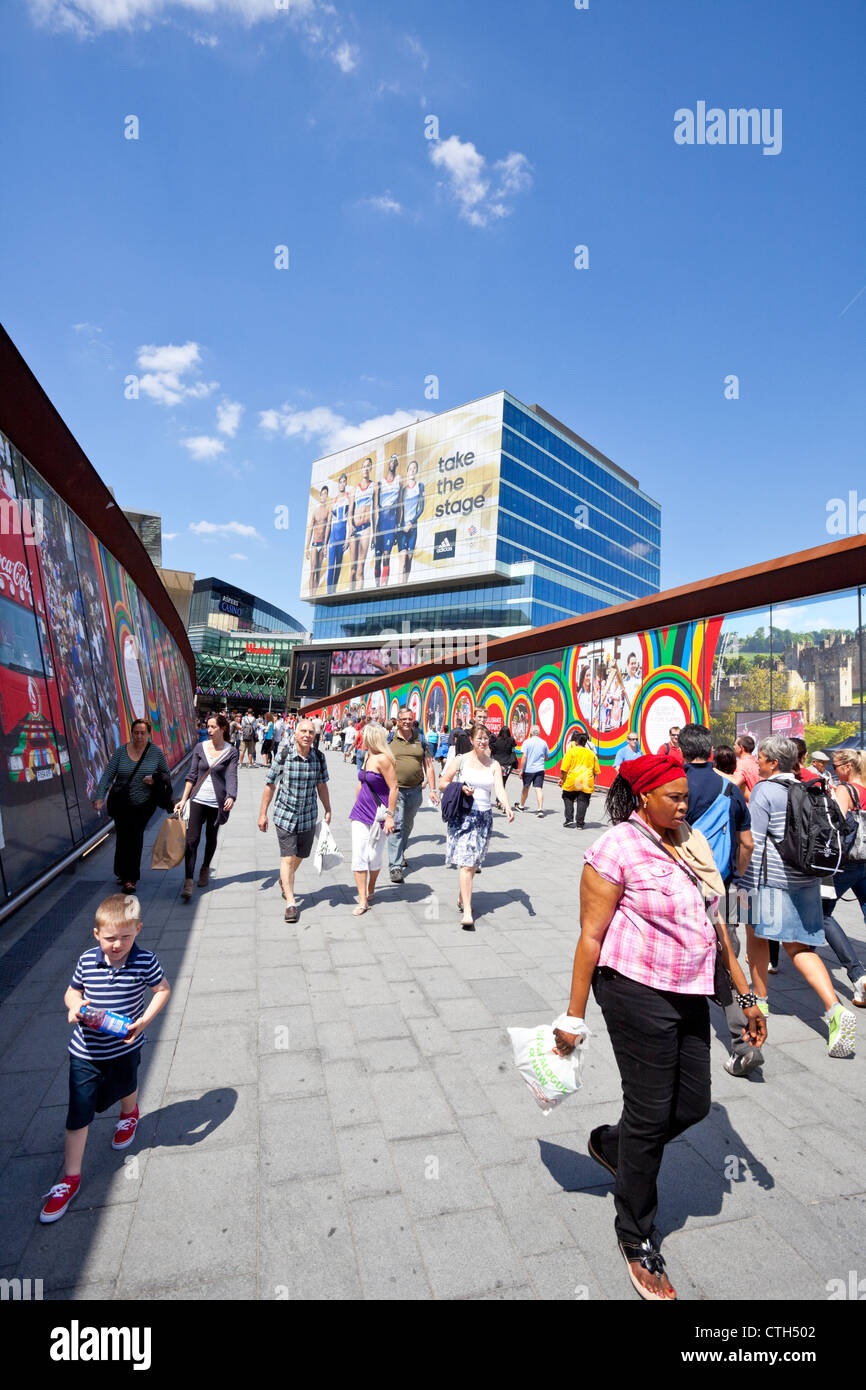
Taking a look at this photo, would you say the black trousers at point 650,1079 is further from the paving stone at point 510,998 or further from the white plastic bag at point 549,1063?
the paving stone at point 510,998

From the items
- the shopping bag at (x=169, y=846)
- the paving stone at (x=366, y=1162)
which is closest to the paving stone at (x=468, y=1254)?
the paving stone at (x=366, y=1162)

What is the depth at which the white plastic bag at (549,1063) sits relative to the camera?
2227 millimetres

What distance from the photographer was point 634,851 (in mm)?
2264

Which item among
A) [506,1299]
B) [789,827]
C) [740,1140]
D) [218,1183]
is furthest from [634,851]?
[789,827]

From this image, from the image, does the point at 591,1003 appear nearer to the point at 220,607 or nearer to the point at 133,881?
the point at 133,881

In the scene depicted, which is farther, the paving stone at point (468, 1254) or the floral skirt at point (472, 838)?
the floral skirt at point (472, 838)

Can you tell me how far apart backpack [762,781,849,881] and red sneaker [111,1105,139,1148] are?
→ 12.2 ft

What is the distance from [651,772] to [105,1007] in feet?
7.37

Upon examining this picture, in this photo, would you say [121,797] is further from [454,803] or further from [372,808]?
[454,803]

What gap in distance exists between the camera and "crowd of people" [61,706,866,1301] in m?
2.19

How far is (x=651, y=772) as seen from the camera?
2.35m

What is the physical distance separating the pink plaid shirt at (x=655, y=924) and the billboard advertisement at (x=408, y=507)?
64.8 metres

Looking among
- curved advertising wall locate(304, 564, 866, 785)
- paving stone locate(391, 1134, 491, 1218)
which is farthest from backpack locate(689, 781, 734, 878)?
curved advertising wall locate(304, 564, 866, 785)
